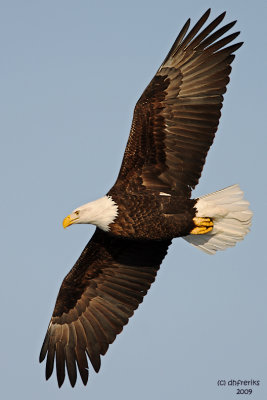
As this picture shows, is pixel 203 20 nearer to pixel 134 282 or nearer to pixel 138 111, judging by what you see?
pixel 138 111

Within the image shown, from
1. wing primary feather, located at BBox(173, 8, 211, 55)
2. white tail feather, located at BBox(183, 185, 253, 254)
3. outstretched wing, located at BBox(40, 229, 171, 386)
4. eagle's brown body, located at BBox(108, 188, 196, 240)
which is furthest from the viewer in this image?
outstretched wing, located at BBox(40, 229, 171, 386)

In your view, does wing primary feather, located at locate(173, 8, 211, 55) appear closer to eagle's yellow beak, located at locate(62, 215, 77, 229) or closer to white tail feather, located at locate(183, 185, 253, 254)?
white tail feather, located at locate(183, 185, 253, 254)

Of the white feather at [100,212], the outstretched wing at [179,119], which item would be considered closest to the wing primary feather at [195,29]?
the outstretched wing at [179,119]

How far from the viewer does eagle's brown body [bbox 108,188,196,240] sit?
11703 millimetres

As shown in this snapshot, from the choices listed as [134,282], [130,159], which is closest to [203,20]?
[130,159]

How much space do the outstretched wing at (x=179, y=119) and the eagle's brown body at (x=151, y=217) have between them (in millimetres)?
220

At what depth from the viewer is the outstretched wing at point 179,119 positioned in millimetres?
11977

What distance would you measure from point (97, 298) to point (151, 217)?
6.50ft

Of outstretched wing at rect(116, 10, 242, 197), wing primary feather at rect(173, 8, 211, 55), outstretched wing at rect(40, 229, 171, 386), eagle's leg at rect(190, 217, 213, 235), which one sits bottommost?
outstretched wing at rect(40, 229, 171, 386)

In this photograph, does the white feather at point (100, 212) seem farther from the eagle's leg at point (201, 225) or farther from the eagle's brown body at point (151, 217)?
the eagle's leg at point (201, 225)

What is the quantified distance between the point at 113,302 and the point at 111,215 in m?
1.79

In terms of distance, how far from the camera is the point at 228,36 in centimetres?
1207

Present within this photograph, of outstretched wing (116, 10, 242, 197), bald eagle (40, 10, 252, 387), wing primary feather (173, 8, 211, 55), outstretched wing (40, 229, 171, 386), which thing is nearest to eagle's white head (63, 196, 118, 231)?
bald eagle (40, 10, 252, 387)

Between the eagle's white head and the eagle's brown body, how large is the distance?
0.07 metres
